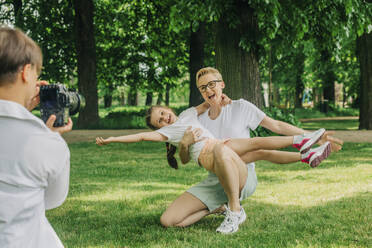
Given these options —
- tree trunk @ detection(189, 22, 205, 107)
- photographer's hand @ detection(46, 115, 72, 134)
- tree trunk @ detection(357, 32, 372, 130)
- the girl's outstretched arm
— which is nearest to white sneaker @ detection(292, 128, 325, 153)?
the girl's outstretched arm

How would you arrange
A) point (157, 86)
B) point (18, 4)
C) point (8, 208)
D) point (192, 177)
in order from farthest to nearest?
point (157, 86)
point (18, 4)
point (192, 177)
point (8, 208)

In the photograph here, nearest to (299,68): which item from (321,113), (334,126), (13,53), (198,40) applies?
(321,113)

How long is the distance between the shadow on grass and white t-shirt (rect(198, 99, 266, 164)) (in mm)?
917

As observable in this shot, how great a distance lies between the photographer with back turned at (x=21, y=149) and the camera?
4.83ft

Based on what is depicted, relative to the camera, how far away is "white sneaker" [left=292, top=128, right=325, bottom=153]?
3.94 metres

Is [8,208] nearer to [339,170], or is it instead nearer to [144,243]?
[144,243]

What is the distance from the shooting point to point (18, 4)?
19516 mm

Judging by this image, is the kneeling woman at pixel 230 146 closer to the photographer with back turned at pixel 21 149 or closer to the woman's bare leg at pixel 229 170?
the woman's bare leg at pixel 229 170

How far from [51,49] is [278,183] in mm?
15548

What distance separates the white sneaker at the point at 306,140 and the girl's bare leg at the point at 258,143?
0.06m

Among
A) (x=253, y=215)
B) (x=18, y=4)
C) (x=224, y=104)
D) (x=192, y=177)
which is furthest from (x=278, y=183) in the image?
(x=18, y=4)

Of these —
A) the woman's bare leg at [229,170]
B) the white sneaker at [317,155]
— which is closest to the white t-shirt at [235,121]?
the woman's bare leg at [229,170]

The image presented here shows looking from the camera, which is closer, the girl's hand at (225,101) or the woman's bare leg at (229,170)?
the woman's bare leg at (229,170)

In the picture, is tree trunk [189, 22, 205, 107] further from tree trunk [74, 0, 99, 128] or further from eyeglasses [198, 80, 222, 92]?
eyeglasses [198, 80, 222, 92]
